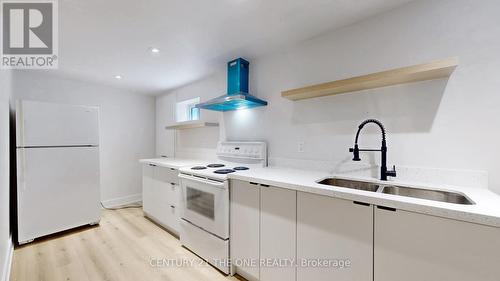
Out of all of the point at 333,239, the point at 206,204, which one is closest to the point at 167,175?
the point at 206,204

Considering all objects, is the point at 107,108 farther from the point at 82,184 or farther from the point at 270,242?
the point at 270,242

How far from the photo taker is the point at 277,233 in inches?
59.0

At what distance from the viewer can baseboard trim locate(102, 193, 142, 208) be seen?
140 inches

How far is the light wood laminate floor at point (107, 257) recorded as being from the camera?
1.78m

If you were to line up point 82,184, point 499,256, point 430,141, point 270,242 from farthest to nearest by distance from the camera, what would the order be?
point 82,184
point 270,242
point 430,141
point 499,256

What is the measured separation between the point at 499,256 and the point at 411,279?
35cm

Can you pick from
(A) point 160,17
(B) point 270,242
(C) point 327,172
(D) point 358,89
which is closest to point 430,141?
(D) point 358,89

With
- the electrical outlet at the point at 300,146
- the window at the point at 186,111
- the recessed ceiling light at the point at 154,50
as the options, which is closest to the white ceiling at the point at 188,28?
the recessed ceiling light at the point at 154,50

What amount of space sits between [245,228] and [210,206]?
0.44 m

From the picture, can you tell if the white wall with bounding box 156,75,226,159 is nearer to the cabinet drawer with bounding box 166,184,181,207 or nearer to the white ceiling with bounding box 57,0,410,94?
the white ceiling with bounding box 57,0,410,94

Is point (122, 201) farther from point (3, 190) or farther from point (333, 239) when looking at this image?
point (333, 239)

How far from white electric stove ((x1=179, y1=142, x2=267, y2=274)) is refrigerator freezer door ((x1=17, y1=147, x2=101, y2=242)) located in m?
1.55

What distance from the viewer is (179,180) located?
2309 mm

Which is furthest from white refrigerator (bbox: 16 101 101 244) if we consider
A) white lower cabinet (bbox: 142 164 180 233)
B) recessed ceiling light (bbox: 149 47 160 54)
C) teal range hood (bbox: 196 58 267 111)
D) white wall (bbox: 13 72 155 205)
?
teal range hood (bbox: 196 58 267 111)
